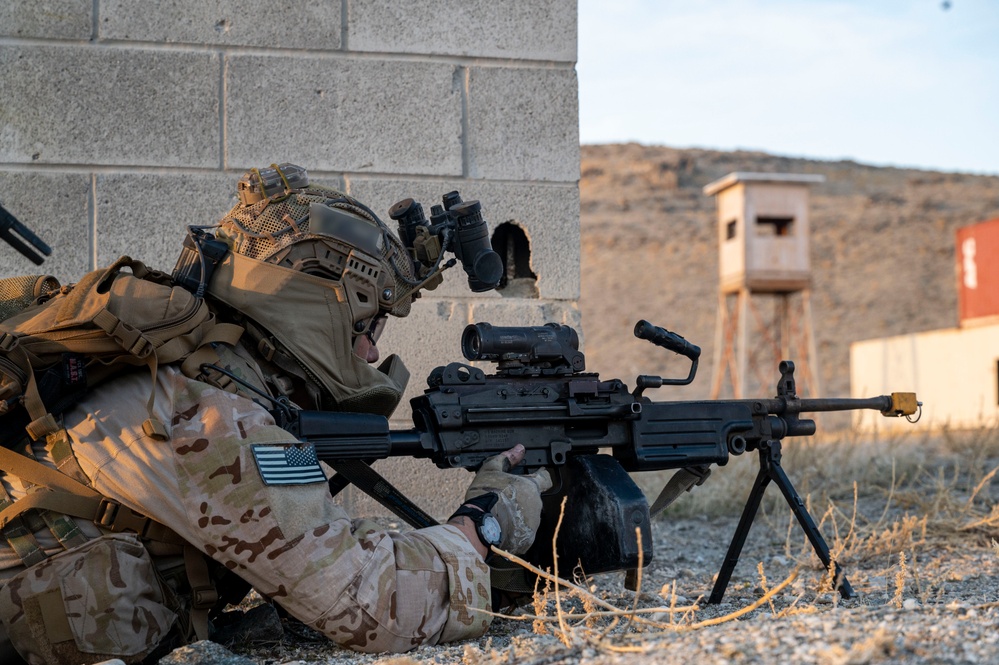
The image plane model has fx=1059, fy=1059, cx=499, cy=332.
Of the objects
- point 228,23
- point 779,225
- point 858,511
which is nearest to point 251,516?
point 228,23

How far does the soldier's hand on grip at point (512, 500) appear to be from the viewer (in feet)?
9.95

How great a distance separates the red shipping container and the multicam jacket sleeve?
1584cm

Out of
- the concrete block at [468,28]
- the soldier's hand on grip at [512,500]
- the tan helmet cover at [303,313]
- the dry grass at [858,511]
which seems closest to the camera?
the tan helmet cover at [303,313]

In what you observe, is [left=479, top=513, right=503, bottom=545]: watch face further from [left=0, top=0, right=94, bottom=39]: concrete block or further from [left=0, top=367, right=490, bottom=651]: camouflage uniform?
[left=0, top=0, right=94, bottom=39]: concrete block

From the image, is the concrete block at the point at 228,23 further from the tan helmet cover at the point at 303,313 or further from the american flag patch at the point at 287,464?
the american flag patch at the point at 287,464

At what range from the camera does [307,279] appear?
290 cm

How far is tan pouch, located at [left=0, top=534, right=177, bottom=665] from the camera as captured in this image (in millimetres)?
2590

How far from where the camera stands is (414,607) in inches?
107

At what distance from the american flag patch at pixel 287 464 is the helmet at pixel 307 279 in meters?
0.32

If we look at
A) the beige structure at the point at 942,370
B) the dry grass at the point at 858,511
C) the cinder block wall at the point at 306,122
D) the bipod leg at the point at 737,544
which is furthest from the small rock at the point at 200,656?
the beige structure at the point at 942,370

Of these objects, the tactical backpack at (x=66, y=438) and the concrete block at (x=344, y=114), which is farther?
the concrete block at (x=344, y=114)

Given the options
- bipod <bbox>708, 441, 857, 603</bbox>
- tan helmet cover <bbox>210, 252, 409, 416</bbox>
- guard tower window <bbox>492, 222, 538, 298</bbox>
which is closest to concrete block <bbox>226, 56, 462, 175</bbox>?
guard tower window <bbox>492, 222, 538, 298</bbox>

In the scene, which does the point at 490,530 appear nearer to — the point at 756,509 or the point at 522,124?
the point at 756,509

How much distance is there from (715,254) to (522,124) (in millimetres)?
28173
